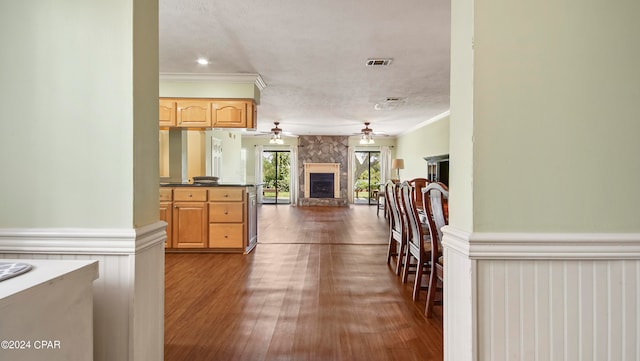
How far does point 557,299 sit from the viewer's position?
1168 millimetres

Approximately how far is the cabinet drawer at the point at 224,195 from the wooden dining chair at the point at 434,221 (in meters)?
2.73

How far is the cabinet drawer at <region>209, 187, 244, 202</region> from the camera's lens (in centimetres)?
454

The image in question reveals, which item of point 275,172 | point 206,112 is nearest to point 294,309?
point 206,112

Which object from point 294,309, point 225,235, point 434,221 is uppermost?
point 434,221

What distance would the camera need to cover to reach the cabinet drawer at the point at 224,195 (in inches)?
179

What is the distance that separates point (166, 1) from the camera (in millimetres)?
2666

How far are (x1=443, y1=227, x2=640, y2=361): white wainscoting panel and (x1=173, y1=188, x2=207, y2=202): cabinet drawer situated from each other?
3948 millimetres

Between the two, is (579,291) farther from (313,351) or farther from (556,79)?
(313,351)

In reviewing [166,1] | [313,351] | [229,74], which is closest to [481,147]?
[313,351]

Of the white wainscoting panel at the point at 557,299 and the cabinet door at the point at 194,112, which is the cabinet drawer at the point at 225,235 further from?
the white wainscoting panel at the point at 557,299

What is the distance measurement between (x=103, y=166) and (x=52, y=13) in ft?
1.93

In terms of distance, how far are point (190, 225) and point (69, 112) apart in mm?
3499

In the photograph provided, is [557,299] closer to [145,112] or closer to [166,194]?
[145,112]

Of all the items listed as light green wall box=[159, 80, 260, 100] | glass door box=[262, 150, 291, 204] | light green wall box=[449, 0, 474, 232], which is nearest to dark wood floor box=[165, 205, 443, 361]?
light green wall box=[449, 0, 474, 232]
